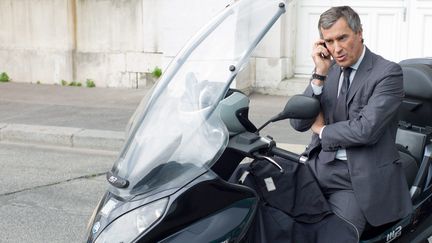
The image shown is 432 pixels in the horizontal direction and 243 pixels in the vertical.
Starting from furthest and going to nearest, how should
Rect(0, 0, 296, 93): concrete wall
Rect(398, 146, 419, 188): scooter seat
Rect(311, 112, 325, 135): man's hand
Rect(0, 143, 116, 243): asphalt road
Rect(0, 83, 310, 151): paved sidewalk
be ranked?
Rect(0, 0, 296, 93): concrete wall
Rect(0, 83, 310, 151): paved sidewalk
Rect(0, 143, 116, 243): asphalt road
Rect(398, 146, 419, 188): scooter seat
Rect(311, 112, 325, 135): man's hand

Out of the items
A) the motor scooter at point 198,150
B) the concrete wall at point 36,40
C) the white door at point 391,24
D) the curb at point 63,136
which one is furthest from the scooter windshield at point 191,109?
the concrete wall at point 36,40

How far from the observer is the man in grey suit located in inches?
114

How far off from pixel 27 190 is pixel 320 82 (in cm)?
381

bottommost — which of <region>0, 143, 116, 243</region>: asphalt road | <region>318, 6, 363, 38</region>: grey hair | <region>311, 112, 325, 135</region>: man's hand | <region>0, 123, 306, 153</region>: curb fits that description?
<region>0, 143, 116, 243</region>: asphalt road

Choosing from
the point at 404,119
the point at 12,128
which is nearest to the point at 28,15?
the point at 12,128

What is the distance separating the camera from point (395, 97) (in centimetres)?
291

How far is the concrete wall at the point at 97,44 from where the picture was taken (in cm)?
997

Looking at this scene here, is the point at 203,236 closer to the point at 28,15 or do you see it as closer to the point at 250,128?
Result: the point at 250,128

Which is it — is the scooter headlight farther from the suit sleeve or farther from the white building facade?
the white building facade

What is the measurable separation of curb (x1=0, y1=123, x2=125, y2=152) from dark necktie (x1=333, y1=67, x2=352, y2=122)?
4633mm

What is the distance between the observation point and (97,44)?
10938mm

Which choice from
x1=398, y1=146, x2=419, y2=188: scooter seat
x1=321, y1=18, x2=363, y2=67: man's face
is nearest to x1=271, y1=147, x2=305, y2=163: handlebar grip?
x1=321, y1=18, x2=363, y2=67: man's face

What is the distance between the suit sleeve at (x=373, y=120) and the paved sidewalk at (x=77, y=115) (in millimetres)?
4101

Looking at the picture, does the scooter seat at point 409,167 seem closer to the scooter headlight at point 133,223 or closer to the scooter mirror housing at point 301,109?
the scooter mirror housing at point 301,109
